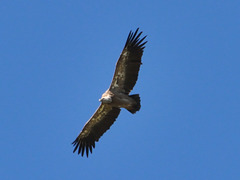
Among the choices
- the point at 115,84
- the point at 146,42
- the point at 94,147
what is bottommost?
the point at 94,147

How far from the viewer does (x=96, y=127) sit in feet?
78.9

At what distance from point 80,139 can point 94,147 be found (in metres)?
0.70

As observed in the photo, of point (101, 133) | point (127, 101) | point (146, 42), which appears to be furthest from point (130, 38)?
point (101, 133)

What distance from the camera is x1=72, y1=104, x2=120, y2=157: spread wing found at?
23734 mm

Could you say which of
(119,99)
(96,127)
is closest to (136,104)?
(119,99)

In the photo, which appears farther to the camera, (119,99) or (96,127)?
(96,127)

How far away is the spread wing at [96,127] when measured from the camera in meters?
23.7

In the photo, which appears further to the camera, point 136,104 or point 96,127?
point 96,127

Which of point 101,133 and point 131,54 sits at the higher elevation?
point 131,54

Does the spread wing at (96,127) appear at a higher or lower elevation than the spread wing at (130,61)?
lower

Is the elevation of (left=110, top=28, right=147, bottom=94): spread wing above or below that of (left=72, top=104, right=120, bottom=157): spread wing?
above

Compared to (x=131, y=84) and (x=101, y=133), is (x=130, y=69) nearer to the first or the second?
(x=131, y=84)

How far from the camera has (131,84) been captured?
→ 2305 centimetres

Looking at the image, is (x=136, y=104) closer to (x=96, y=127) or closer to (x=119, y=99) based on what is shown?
(x=119, y=99)
